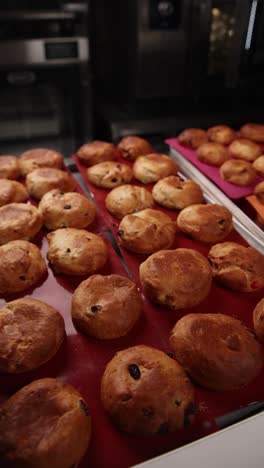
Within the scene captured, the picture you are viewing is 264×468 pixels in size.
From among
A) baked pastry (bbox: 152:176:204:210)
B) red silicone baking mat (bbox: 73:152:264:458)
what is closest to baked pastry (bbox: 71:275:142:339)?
red silicone baking mat (bbox: 73:152:264:458)

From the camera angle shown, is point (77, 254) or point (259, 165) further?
point (259, 165)

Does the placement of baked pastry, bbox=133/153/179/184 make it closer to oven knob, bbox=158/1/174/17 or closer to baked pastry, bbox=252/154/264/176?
baked pastry, bbox=252/154/264/176

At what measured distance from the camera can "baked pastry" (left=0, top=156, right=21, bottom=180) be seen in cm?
209

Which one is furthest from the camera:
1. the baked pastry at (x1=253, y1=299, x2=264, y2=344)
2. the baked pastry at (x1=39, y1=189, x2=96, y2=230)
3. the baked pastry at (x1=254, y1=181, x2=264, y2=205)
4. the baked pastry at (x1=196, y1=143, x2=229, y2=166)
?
the baked pastry at (x1=196, y1=143, x2=229, y2=166)

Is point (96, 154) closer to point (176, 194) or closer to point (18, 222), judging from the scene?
point (176, 194)

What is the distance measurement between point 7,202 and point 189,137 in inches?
47.7

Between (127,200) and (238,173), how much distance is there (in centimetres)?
64

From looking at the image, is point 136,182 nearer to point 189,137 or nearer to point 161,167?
point 161,167

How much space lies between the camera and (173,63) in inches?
106

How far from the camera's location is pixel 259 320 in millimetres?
1271

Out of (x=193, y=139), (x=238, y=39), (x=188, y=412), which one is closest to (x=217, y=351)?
(x=188, y=412)

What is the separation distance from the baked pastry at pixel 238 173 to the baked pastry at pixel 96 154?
2.21 feet

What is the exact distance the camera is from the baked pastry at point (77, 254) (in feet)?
4.97

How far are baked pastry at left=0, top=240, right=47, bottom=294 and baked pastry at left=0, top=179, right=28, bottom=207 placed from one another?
398 mm
